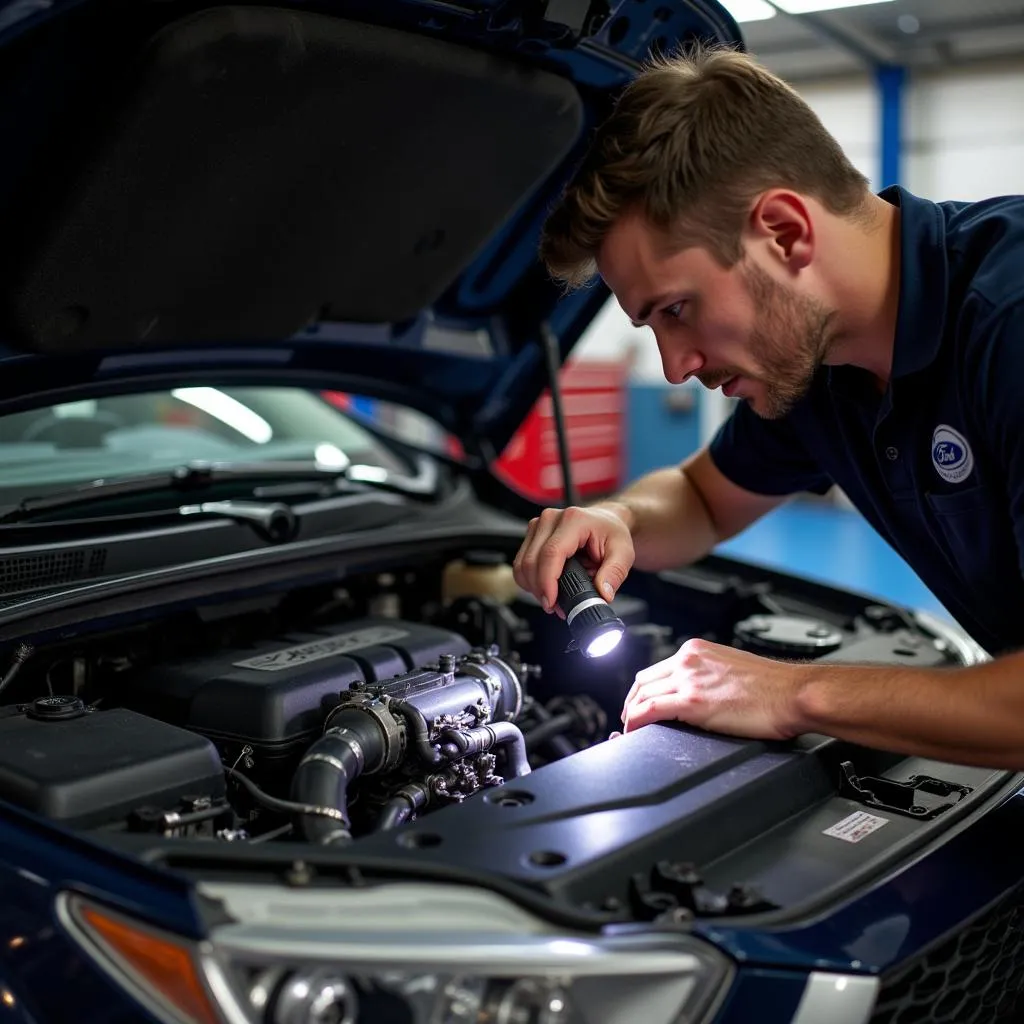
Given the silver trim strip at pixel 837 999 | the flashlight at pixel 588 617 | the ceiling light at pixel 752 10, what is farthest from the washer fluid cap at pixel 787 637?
the ceiling light at pixel 752 10

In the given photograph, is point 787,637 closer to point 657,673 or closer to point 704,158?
point 657,673

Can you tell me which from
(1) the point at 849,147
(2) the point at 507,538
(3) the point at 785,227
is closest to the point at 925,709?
(3) the point at 785,227

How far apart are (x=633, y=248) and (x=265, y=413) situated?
49.2 inches

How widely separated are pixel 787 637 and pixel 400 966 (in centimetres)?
114

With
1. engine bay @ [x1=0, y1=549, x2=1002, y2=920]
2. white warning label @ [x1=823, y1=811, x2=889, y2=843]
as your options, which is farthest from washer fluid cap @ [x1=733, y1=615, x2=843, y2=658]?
white warning label @ [x1=823, y1=811, x2=889, y2=843]

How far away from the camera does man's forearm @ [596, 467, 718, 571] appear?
195 centimetres

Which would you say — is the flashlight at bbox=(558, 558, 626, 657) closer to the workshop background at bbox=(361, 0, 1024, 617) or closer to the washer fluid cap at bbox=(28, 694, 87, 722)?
the washer fluid cap at bbox=(28, 694, 87, 722)

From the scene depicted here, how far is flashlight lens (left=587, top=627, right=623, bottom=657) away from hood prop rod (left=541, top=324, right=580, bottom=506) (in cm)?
90

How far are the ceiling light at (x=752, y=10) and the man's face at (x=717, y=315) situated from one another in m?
5.11

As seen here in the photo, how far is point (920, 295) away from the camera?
1.48m

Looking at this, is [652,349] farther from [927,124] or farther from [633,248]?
[633,248]

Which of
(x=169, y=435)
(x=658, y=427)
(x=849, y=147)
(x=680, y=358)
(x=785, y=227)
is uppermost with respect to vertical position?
(x=849, y=147)

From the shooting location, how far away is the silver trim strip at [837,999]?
100cm

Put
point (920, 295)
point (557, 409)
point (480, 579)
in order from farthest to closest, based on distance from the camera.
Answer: point (557, 409) < point (480, 579) < point (920, 295)
